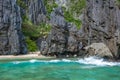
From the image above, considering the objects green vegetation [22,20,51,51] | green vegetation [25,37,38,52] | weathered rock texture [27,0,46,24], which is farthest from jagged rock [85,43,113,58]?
weathered rock texture [27,0,46,24]

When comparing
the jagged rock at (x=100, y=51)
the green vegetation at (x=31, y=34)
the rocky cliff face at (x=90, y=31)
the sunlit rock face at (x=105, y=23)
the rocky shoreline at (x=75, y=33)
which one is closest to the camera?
the jagged rock at (x=100, y=51)

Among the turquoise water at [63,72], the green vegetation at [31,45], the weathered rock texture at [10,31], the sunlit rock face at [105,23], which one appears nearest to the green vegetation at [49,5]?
the green vegetation at [31,45]

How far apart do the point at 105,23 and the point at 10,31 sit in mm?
37271

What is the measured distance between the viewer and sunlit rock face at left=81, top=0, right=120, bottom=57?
210 feet

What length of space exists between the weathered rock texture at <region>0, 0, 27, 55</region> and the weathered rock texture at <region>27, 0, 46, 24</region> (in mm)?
49591

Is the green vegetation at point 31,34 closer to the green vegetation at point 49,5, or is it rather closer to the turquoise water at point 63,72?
the green vegetation at point 49,5

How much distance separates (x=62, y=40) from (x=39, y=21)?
217 ft

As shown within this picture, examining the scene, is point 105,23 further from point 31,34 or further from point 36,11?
point 36,11

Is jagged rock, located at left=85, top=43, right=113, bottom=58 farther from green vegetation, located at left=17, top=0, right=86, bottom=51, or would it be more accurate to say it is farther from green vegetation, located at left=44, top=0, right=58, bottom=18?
green vegetation, located at left=44, top=0, right=58, bottom=18

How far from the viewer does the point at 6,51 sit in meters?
93.0

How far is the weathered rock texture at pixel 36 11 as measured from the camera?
150 m

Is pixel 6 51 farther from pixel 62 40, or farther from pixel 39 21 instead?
pixel 39 21

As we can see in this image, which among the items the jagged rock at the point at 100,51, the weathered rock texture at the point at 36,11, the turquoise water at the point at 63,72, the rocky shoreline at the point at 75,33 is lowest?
the turquoise water at the point at 63,72

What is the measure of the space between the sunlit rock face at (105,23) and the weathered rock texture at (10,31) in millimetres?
27138
